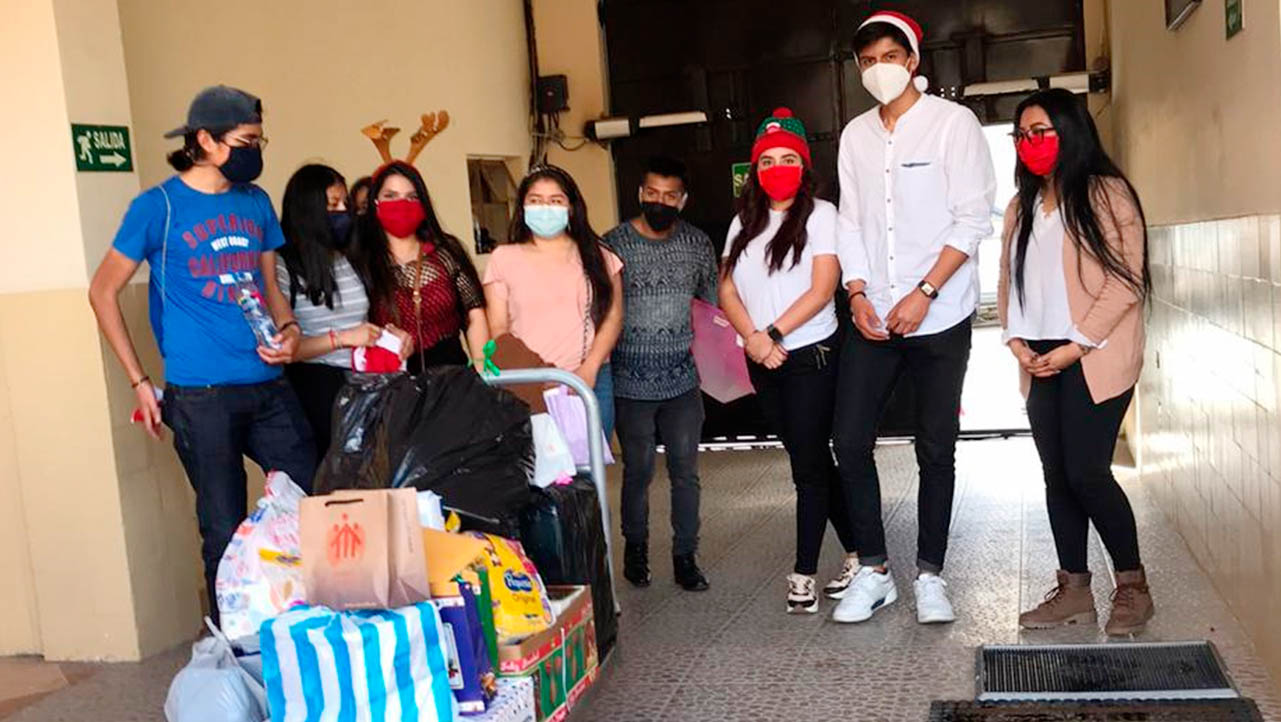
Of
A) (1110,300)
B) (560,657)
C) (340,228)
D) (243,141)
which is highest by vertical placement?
(243,141)

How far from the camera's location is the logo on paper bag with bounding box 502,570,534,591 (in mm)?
3027

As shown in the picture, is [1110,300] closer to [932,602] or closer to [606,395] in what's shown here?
[932,602]

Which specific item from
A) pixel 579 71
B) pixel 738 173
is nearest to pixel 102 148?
pixel 579 71

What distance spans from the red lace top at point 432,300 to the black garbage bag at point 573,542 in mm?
847

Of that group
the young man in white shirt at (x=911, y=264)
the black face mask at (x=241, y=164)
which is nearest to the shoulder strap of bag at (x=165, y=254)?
the black face mask at (x=241, y=164)

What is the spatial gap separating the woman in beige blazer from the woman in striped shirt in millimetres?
1804

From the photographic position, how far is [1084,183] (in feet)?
12.6

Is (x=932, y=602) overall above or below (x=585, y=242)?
below

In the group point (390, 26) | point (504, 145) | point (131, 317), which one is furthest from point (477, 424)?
point (504, 145)

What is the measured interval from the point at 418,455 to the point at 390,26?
3502 mm

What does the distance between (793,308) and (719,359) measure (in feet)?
2.30

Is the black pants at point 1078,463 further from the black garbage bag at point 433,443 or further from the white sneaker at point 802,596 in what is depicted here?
the black garbage bag at point 433,443

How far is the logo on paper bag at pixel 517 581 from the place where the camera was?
9.93 feet

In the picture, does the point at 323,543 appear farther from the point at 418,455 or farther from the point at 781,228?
the point at 781,228
